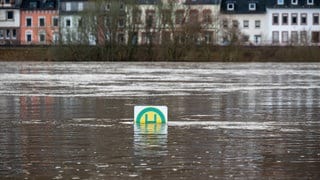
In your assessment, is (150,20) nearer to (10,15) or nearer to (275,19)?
(275,19)

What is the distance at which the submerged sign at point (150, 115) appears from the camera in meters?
24.3

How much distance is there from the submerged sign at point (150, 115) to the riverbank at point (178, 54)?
7334 centimetres

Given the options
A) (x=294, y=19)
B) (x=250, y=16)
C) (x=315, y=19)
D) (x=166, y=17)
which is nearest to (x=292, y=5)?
(x=294, y=19)

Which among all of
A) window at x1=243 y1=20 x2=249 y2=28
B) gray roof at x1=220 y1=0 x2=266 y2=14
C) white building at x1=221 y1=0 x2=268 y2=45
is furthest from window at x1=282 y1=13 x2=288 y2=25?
window at x1=243 y1=20 x2=249 y2=28

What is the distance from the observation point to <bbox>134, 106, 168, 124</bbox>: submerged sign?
24281 millimetres

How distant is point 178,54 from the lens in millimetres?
99500

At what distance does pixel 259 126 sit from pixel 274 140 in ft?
11.4

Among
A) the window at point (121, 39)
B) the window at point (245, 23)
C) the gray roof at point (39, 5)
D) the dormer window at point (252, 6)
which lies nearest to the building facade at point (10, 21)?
the gray roof at point (39, 5)

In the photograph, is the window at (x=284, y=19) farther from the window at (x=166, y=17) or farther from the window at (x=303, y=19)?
the window at (x=166, y=17)

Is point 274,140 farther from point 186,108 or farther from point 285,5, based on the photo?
point 285,5

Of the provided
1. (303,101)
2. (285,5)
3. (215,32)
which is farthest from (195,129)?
(285,5)

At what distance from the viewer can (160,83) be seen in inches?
1906

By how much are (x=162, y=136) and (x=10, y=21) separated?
381ft

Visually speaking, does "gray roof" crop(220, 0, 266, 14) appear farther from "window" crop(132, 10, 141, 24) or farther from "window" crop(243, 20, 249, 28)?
"window" crop(132, 10, 141, 24)
